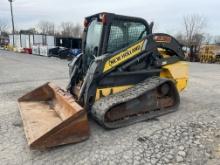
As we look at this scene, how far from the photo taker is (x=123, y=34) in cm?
520

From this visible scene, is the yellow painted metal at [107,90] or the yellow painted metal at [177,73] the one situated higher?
the yellow painted metal at [177,73]

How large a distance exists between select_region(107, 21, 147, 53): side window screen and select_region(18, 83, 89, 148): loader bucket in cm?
127

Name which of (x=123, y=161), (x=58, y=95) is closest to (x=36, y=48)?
(x=58, y=95)

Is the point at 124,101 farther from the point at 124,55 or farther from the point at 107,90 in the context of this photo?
the point at 124,55

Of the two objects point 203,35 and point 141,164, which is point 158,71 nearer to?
point 141,164

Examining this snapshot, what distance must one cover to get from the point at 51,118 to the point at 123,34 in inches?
79.9

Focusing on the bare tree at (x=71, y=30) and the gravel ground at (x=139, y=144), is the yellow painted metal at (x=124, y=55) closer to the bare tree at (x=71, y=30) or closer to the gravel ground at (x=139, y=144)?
the gravel ground at (x=139, y=144)

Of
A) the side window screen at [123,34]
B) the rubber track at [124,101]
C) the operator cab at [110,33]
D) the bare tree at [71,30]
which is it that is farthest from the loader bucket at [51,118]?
the bare tree at [71,30]

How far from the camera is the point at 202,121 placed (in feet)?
16.4

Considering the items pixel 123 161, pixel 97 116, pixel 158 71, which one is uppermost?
pixel 158 71

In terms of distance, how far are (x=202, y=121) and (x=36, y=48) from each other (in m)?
26.4

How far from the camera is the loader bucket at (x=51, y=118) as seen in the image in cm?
359

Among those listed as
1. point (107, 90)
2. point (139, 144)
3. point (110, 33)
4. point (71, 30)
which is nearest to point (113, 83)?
point (107, 90)

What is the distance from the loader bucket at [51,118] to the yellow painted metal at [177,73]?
213cm
